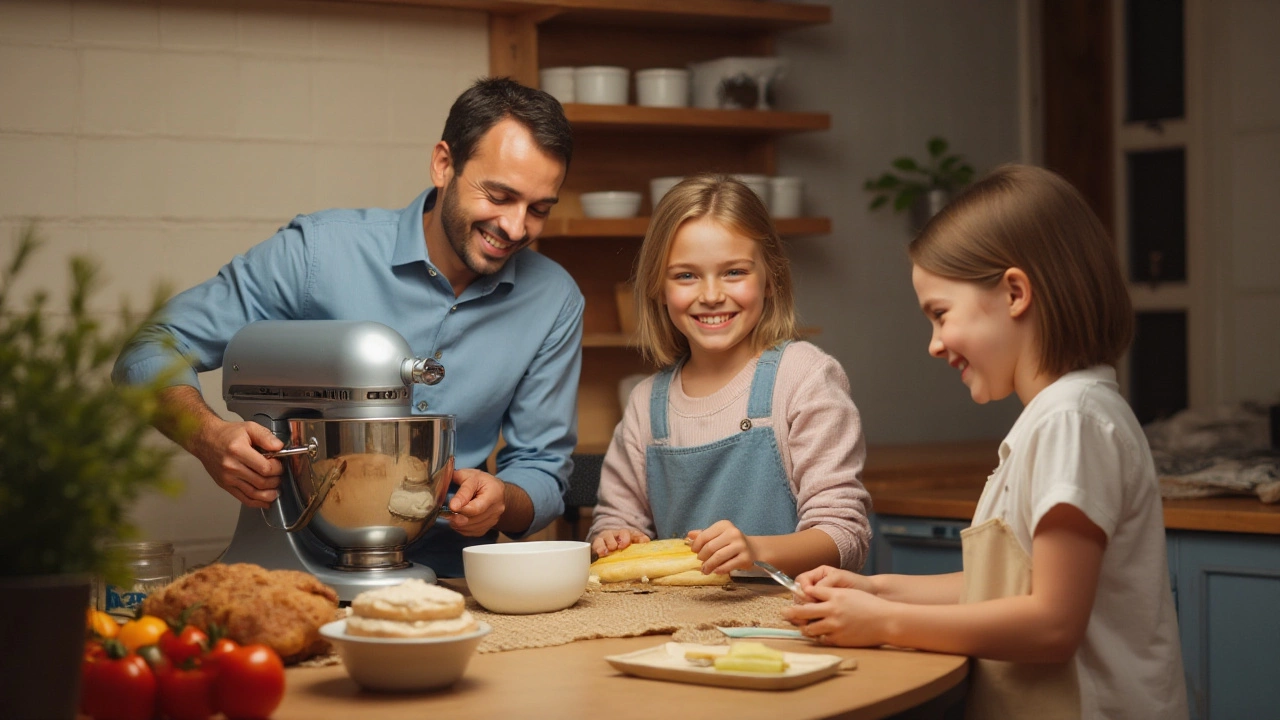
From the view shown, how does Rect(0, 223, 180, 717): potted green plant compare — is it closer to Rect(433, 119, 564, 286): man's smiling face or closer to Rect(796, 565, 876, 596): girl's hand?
Rect(796, 565, 876, 596): girl's hand

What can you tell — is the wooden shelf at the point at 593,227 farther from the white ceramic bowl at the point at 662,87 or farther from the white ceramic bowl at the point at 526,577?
the white ceramic bowl at the point at 526,577

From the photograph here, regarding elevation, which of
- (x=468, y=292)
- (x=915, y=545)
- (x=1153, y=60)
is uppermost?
(x=1153, y=60)

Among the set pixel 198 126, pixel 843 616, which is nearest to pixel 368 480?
pixel 843 616

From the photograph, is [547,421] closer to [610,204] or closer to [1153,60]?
[610,204]

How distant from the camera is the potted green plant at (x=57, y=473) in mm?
919

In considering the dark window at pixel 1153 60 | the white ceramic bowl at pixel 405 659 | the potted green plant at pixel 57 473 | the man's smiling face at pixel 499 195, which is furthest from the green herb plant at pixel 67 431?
the dark window at pixel 1153 60

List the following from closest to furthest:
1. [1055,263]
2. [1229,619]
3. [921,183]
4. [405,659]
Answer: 1. [405,659]
2. [1055,263]
3. [1229,619]
4. [921,183]

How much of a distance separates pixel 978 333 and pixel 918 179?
117 inches

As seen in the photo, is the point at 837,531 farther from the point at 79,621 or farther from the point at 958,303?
the point at 79,621

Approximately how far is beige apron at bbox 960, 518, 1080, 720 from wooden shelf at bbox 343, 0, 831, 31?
2320mm

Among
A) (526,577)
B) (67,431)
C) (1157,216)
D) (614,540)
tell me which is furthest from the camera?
(1157,216)

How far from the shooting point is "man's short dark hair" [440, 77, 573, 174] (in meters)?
2.22

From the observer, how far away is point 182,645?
114 centimetres

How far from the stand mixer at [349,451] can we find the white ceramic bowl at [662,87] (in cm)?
206
